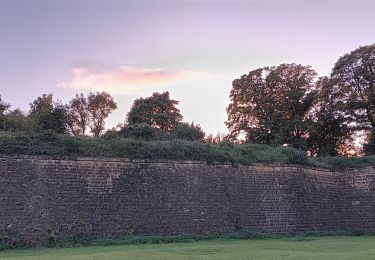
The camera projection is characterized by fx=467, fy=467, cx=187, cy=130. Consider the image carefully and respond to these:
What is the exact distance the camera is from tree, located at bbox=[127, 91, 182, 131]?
53500 mm

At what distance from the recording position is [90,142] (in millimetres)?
22500

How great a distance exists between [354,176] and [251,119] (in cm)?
1977

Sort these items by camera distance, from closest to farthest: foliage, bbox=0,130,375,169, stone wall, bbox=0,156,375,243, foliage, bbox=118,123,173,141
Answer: stone wall, bbox=0,156,375,243, foliage, bbox=0,130,375,169, foliage, bbox=118,123,173,141

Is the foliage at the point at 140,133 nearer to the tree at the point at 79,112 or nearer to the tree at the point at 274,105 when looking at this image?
the tree at the point at 274,105

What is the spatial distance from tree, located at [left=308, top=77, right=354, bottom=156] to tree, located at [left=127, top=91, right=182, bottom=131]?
16700 millimetres

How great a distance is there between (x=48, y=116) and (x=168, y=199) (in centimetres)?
2725

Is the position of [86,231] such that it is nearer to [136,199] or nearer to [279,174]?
[136,199]

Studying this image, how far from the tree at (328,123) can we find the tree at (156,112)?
16700 mm

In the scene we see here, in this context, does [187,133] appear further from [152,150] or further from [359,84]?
[152,150]

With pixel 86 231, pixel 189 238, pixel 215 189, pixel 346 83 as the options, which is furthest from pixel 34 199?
pixel 346 83

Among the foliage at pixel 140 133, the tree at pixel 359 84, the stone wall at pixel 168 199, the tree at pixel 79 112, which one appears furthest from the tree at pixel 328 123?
the tree at pixel 79 112

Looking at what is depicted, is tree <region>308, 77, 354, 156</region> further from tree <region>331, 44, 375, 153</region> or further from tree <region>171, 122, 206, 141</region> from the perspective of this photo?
tree <region>171, 122, 206, 141</region>

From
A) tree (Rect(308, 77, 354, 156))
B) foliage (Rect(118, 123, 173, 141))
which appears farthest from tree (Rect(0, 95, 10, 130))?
tree (Rect(308, 77, 354, 156))

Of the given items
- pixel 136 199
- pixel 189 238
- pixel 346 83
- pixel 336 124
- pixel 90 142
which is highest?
pixel 346 83
